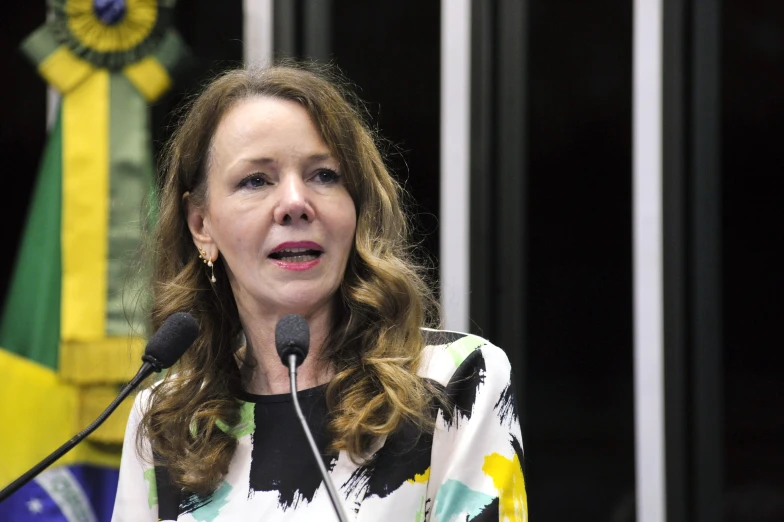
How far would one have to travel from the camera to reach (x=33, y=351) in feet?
9.73

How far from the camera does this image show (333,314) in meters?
1.92

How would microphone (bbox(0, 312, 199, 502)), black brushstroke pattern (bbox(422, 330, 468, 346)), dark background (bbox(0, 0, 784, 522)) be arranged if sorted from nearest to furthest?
microphone (bbox(0, 312, 199, 502))
black brushstroke pattern (bbox(422, 330, 468, 346))
dark background (bbox(0, 0, 784, 522))

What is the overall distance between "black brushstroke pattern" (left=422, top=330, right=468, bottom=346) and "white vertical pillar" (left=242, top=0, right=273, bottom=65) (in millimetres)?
1458

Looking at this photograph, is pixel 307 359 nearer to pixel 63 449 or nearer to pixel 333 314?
pixel 333 314

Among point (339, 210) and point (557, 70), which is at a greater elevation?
point (557, 70)

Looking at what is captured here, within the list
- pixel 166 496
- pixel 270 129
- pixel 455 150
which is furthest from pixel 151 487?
pixel 455 150

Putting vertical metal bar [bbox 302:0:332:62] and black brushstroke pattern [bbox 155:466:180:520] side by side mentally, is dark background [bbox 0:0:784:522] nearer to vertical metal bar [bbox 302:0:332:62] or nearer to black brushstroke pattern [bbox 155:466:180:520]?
vertical metal bar [bbox 302:0:332:62]

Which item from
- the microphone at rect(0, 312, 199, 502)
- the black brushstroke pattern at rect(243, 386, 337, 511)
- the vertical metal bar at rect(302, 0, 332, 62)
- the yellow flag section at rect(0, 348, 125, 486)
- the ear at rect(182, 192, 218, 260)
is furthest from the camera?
the vertical metal bar at rect(302, 0, 332, 62)

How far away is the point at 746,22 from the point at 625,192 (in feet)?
1.67

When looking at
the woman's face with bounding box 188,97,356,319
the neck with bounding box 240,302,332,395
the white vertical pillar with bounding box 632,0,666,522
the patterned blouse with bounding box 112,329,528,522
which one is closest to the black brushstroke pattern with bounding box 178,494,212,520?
the patterned blouse with bounding box 112,329,528,522

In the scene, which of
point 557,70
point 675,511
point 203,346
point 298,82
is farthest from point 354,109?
point 675,511

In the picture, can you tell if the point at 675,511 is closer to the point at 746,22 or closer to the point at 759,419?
the point at 759,419

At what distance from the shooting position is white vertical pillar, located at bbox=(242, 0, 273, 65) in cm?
311

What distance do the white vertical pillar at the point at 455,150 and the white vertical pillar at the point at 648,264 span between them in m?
0.45
